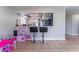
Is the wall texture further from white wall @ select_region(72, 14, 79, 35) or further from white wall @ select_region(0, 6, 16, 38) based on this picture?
white wall @ select_region(0, 6, 16, 38)

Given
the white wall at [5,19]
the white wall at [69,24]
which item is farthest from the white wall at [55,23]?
the white wall at [69,24]

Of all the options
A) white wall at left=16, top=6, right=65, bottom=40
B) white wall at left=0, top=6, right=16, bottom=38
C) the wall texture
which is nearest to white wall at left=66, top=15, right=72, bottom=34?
the wall texture

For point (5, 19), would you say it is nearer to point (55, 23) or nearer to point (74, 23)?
point (55, 23)

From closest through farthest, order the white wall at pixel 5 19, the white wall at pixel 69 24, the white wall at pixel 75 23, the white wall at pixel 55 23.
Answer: the white wall at pixel 5 19
the white wall at pixel 55 23
the white wall at pixel 75 23
the white wall at pixel 69 24

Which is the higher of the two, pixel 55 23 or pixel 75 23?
pixel 75 23

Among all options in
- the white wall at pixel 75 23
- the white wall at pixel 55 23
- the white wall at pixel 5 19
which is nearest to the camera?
the white wall at pixel 5 19

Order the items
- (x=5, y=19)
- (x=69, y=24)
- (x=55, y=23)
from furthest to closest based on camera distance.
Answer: (x=69, y=24), (x=55, y=23), (x=5, y=19)

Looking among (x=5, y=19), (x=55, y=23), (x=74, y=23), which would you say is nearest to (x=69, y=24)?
(x=74, y=23)

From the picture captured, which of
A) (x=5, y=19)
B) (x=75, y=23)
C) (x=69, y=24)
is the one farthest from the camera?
(x=69, y=24)

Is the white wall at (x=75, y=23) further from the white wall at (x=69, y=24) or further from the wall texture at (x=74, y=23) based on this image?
the white wall at (x=69, y=24)
